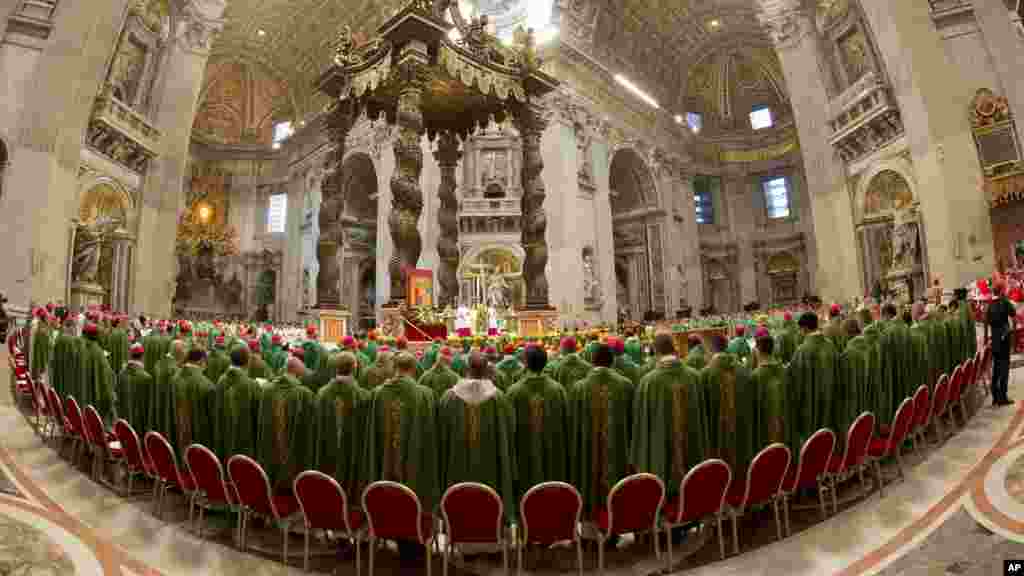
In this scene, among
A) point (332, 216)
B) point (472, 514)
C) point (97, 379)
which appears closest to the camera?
point (472, 514)

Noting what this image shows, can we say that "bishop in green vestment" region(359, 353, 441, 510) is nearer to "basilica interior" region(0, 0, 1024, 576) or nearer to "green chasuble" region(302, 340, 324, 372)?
"basilica interior" region(0, 0, 1024, 576)

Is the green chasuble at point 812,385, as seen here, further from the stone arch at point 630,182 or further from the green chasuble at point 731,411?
the stone arch at point 630,182

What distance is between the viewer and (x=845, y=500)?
14.2ft

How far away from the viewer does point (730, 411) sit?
376cm

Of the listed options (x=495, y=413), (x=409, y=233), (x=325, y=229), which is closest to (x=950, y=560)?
(x=495, y=413)

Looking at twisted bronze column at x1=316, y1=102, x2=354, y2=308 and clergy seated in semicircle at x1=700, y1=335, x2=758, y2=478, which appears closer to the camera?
clergy seated in semicircle at x1=700, y1=335, x2=758, y2=478

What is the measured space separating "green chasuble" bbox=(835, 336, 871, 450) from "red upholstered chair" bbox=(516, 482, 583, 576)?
9.06 ft

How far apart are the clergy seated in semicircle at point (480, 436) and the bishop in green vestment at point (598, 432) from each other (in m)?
0.51

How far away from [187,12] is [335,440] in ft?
71.1

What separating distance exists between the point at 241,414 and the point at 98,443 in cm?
204

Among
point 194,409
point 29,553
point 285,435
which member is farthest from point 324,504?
point 29,553

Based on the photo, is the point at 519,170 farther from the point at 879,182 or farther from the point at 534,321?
the point at 879,182

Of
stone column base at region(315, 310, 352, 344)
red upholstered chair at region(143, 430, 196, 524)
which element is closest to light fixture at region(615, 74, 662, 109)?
stone column base at region(315, 310, 352, 344)

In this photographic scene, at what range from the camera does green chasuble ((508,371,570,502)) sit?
A: 3.58 metres
